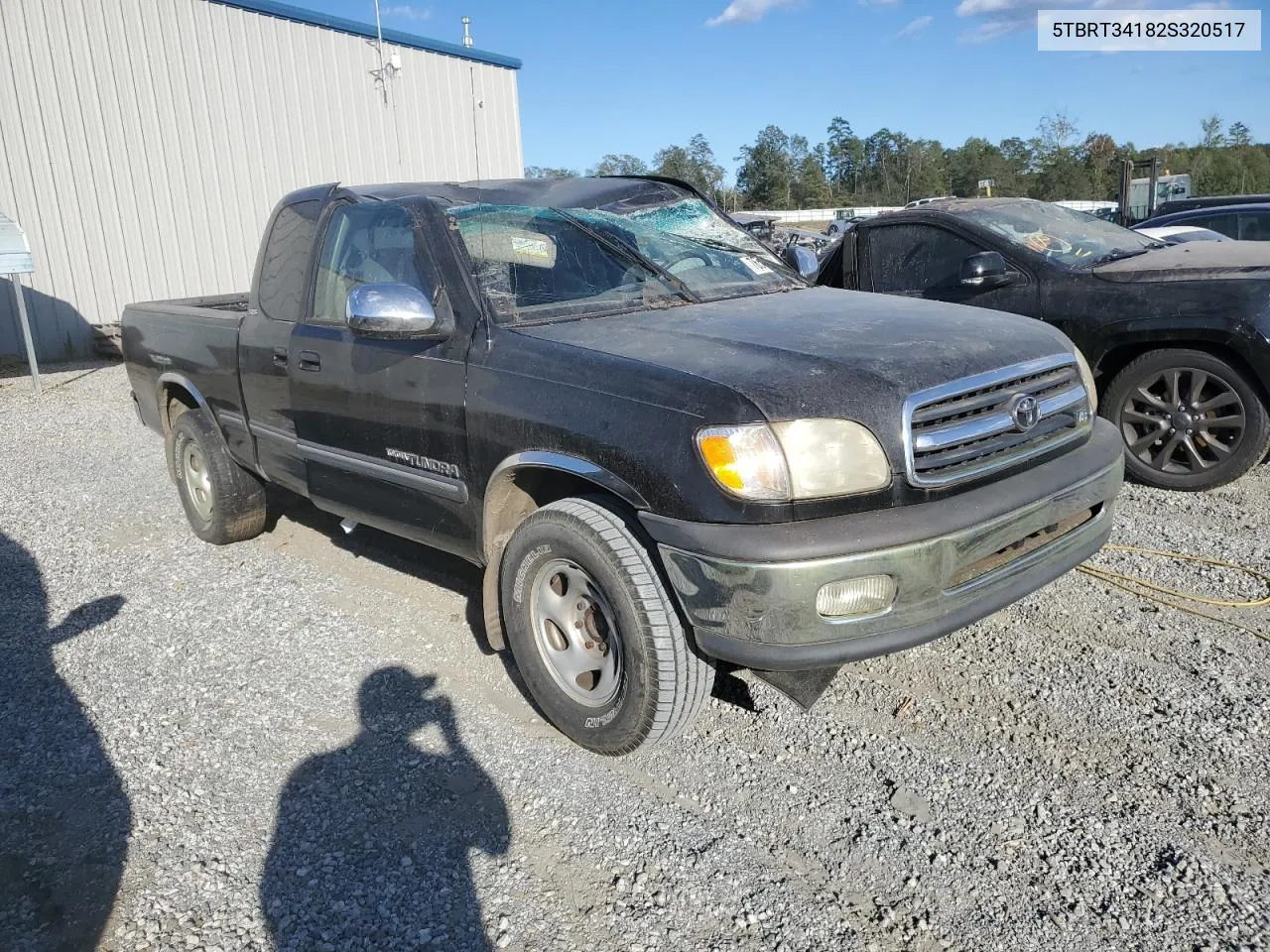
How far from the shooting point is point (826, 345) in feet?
9.59

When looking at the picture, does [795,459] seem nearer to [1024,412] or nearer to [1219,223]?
[1024,412]

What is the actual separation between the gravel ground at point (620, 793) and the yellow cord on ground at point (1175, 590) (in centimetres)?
8

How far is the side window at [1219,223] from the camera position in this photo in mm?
10750

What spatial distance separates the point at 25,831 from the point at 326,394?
1.91 meters

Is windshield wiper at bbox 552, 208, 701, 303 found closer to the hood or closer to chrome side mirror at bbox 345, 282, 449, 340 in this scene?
chrome side mirror at bbox 345, 282, 449, 340

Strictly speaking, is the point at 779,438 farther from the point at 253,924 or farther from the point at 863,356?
the point at 253,924

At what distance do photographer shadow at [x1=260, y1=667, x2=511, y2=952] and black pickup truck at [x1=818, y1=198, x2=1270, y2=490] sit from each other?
416cm

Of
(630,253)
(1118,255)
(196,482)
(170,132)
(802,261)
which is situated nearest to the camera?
(630,253)

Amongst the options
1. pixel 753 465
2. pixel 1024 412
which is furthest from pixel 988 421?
pixel 753 465

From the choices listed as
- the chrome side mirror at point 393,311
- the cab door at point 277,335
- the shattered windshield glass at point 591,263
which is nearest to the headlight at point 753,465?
the shattered windshield glass at point 591,263

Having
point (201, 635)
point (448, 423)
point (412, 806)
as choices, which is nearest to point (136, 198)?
point (201, 635)

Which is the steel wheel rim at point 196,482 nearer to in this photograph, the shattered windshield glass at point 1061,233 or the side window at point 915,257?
the side window at point 915,257

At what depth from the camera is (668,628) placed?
108 inches

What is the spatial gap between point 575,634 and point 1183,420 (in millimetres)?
3961
